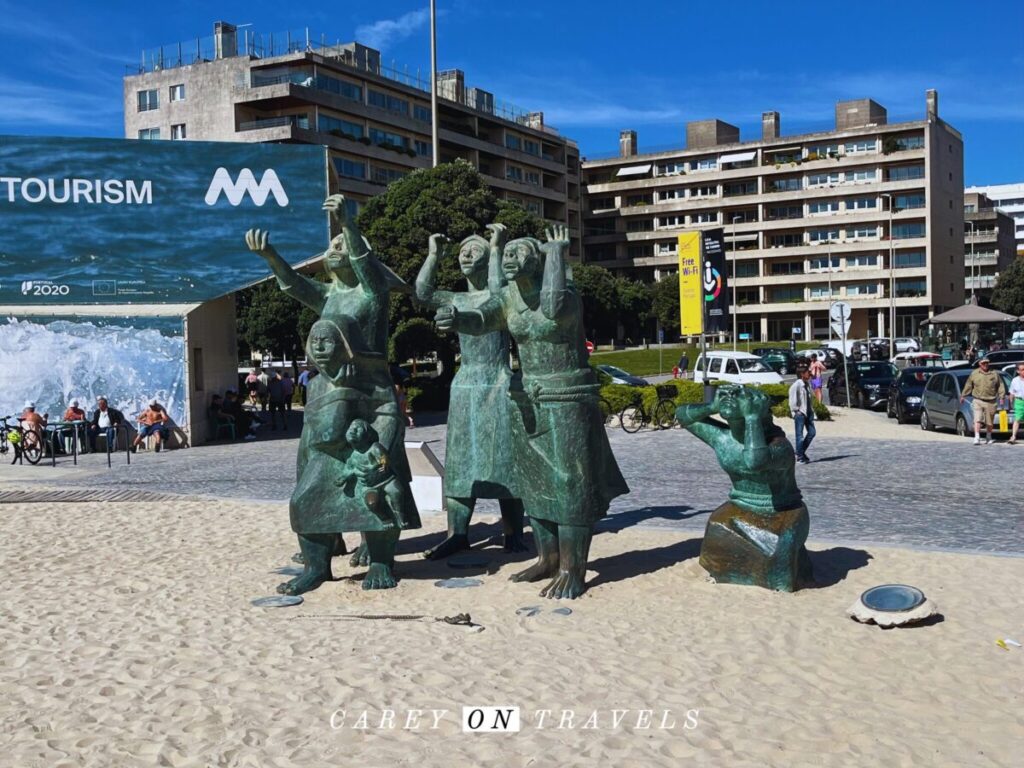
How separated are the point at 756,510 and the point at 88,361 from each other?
622 inches

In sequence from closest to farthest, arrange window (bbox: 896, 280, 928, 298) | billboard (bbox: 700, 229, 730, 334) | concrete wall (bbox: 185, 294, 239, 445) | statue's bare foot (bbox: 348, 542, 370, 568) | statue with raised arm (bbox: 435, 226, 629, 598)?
statue with raised arm (bbox: 435, 226, 629, 598) < statue's bare foot (bbox: 348, 542, 370, 568) < concrete wall (bbox: 185, 294, 239, 445) < billboard (bbox: 700, 229, 730, 334) < window (bbox: 896, 280, 928, 298)

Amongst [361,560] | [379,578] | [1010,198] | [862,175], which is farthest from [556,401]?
[1010,198]

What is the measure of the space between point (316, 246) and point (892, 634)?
1607 cm

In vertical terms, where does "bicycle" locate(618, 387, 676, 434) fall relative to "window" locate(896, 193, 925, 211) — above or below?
below

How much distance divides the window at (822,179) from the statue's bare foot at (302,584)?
71.7 metres

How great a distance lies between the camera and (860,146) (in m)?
72.8

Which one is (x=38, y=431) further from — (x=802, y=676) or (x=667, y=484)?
(x=802, y=676)

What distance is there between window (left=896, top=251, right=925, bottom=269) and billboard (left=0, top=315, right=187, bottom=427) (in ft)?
203

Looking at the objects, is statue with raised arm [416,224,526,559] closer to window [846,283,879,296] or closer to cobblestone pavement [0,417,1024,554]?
cobblestone pavement [0,417,1024,554]

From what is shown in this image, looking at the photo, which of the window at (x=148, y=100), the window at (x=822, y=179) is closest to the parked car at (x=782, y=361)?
the window at (x=822, y=179)

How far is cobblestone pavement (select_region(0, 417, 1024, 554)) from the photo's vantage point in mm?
9695

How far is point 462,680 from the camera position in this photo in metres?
5.32

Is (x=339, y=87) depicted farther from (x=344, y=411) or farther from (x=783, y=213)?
(x=344, y=411)

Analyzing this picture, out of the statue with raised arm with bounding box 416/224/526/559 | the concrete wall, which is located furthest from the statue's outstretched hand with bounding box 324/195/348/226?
the concrete wall
